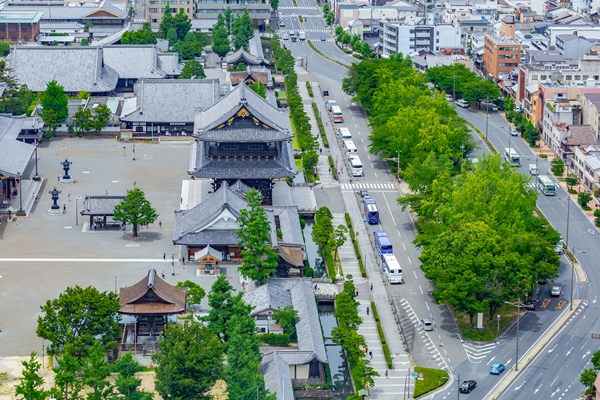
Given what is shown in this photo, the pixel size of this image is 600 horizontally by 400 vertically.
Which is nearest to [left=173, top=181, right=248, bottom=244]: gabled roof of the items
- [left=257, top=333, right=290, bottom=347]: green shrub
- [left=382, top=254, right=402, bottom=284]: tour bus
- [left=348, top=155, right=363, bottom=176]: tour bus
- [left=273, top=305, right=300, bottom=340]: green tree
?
[left=382, top=254, right=402, bottom=284]: tour bus

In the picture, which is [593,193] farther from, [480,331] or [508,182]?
[480,331]

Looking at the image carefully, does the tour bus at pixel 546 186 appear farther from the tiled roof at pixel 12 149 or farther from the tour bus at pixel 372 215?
the tiled roof at pixel 12 149

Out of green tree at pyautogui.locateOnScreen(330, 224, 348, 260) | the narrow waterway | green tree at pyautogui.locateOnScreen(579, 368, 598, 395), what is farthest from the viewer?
green tree at pyautogui.locateOnScreen(330, 224, 348, 260)

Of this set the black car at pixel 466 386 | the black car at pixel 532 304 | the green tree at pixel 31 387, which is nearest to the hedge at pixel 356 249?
the black car at pixel 532 304

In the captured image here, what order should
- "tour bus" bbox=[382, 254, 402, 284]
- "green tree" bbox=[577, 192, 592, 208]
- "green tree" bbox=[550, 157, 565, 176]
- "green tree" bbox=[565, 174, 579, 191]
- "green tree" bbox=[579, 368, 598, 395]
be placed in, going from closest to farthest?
"green tree" bbox=[579, 368, 598, 395] < "tour bus" bbox=[382, 254, 402, 284] < "green tree" bbox=[577, 192, 592, 208] < "green tree" bbox=[565, 174, 579, 191] < "green tree" bbox=[550, 157, 565, 176]

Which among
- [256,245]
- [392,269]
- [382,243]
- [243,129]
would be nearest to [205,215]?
[256,245]

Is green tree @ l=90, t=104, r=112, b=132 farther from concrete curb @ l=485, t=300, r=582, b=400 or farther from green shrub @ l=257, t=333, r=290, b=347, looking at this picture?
concrete curb @ l=485, t=300, r=582, b=400
